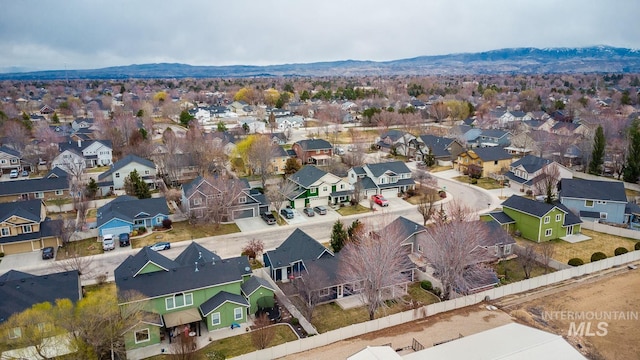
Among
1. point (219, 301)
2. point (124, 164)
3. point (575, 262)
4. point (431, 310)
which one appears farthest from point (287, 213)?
point (575, 262)

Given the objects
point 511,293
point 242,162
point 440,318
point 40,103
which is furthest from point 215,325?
point 40,103

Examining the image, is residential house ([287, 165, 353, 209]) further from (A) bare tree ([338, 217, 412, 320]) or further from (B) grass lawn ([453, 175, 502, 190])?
(A) bare tree ([338, 217, 412, 320])

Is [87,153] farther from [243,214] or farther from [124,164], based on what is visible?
[243,214]

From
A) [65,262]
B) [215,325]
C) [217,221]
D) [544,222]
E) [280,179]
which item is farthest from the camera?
[280,179]

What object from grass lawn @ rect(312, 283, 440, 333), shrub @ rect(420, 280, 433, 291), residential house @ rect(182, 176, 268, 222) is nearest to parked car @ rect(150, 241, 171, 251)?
residential house @ rect(182, 176, 268, 222)

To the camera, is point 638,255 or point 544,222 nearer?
point 638,255

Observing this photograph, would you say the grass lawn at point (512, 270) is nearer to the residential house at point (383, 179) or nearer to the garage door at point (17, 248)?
the residential house at point (383, 179)

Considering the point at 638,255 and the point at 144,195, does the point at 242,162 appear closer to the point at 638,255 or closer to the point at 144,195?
the point at 144,195

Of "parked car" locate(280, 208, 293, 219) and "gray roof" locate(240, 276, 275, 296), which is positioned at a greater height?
"gray roof" locate(240, 276, 275, 296)
